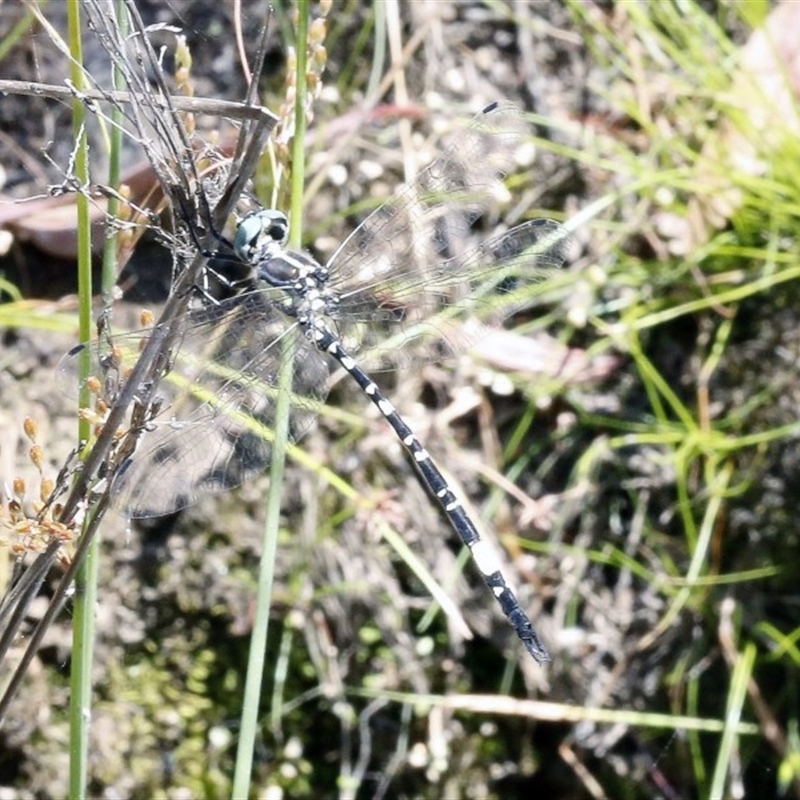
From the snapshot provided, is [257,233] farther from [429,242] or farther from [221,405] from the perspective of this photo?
[429,242]

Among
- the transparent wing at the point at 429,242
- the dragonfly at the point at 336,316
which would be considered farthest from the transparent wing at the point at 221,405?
the transparent wing at the point at 429,242

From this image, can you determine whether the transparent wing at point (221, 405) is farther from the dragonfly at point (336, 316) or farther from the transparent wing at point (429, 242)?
the transparent wing at point (429, 242)

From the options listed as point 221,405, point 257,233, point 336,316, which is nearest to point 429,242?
point 336,316

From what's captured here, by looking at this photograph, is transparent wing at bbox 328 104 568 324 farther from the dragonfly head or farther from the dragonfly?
the dragonfly head

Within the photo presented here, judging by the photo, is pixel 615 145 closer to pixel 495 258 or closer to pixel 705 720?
pixel 495 258

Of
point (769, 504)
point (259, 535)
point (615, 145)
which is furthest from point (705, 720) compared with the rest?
point (615, 145)

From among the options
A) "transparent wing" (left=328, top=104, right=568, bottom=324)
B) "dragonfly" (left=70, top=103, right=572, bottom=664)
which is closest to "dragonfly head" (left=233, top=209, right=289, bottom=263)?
"dragonfly" (left=70, top=103, right=572, bottom=664)
